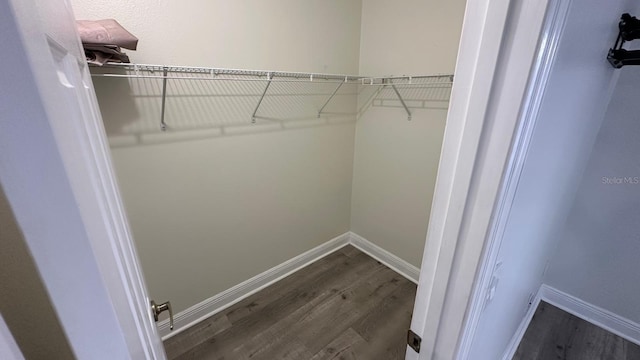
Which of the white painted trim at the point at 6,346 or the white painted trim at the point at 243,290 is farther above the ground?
the white painted trim at the point at 6,346

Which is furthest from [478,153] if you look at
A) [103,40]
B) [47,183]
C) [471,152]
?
[103,40]

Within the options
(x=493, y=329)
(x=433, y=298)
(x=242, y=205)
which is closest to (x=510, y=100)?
(x=433, y=298)

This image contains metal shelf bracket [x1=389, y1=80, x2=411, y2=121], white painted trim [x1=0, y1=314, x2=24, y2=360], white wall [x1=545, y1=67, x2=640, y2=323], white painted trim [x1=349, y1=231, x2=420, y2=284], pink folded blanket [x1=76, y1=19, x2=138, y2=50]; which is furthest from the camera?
white painted trim [x1=349, y1=231, x2=420, y2=284]

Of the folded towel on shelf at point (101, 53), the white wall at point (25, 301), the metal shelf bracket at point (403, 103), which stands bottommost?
the white wall at point (25, 301)

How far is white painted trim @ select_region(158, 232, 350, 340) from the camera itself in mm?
1763

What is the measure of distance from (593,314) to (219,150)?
2.83m

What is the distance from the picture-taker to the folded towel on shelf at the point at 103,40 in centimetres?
99

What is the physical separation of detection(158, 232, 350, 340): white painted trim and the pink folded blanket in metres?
1.60

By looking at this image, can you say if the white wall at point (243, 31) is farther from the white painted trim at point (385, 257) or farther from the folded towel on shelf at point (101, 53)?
the white painted trim at point (385, 257)

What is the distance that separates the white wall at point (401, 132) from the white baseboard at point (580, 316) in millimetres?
780

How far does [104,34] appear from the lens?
1.03m

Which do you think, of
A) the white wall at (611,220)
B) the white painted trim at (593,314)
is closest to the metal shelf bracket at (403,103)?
the white wall at (611,220)

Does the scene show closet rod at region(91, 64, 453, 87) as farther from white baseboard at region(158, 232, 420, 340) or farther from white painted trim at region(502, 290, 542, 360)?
white painted trim at region(502, 290, 542, 360)

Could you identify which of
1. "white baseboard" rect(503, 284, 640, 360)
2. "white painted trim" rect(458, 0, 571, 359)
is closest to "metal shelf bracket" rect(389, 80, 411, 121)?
"white painted trim" rect(458, 0, 571, 359)
